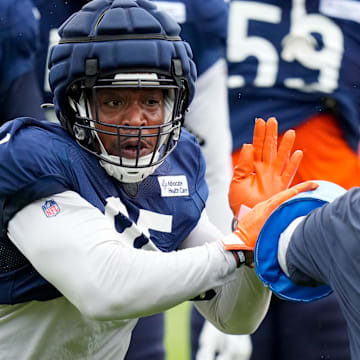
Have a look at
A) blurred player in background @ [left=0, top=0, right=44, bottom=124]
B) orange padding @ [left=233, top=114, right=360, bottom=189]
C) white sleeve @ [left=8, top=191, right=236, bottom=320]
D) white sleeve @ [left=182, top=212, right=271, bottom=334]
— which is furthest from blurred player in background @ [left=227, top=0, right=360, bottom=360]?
white sleeve @ [left=8, top=191, right=236, bottom=320]

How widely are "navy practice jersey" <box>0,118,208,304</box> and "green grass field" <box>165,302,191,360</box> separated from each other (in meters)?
3.10

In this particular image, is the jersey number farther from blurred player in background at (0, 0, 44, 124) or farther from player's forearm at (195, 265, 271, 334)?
blurred player in background at (0, 0, 44, 124)

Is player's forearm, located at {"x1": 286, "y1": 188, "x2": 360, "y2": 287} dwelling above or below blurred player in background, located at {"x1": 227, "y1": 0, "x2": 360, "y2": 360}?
above

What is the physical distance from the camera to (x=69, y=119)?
2.98 m

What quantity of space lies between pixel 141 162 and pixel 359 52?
7.58ft

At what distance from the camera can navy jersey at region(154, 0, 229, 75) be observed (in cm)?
445

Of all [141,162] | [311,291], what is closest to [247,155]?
[141,162]

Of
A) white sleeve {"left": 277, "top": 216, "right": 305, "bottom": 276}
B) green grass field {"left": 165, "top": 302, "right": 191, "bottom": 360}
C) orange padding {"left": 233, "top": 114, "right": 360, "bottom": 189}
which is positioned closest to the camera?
white sleeve {"left": 277, "top": 216, "right": 305, "bottom": 276}

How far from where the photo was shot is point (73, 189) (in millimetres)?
2816

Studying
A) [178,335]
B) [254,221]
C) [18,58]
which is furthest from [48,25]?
[178,335]

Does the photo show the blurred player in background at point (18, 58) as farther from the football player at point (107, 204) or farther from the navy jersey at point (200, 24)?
the football player at point (107, 204)

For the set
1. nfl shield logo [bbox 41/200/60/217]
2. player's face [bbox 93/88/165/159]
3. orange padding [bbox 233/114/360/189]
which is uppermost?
player's face [bbox 93/88/165/159]

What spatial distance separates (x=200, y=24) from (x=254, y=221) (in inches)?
73.6

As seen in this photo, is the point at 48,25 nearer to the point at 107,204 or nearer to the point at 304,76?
the point at 304,76
